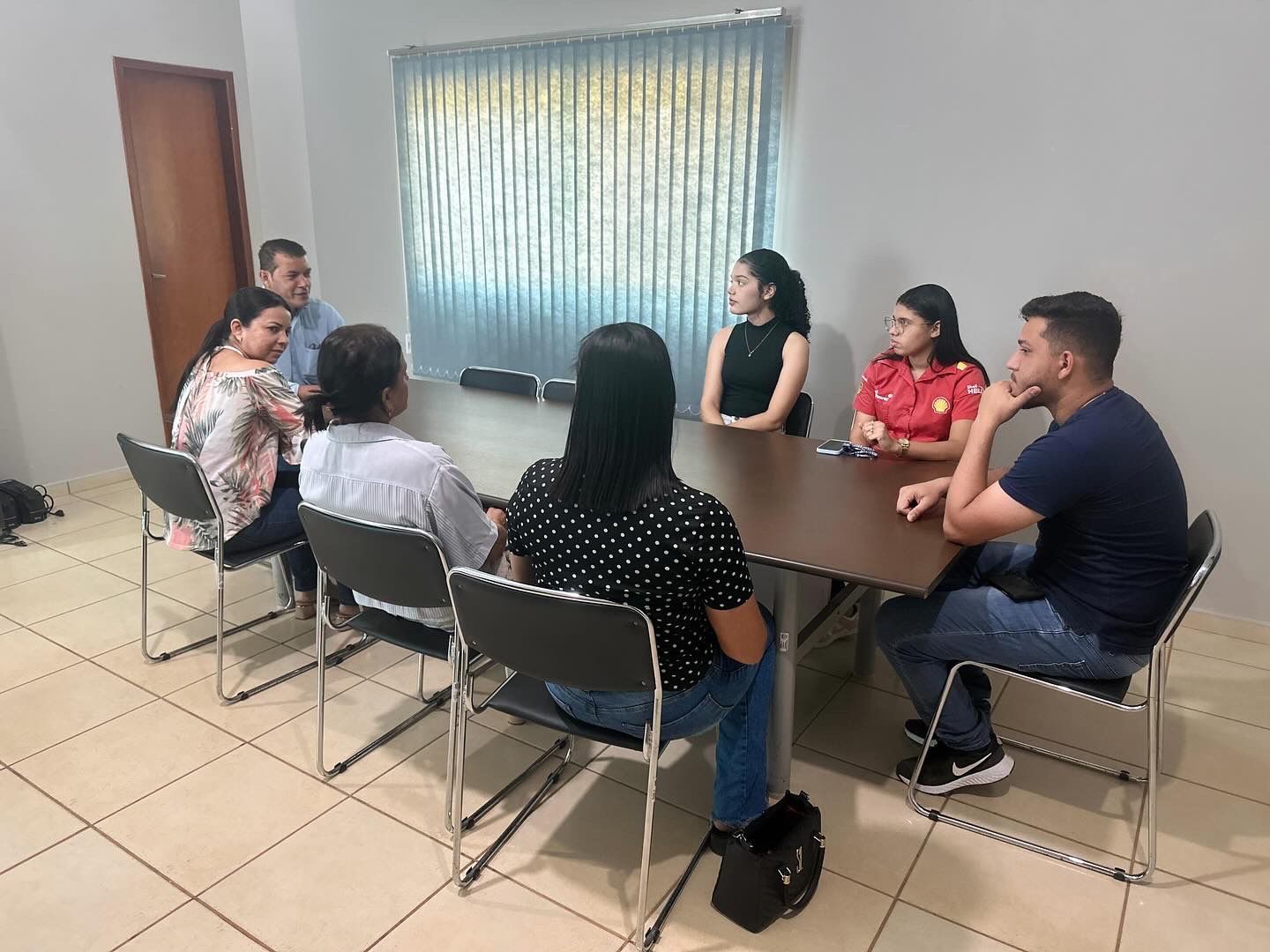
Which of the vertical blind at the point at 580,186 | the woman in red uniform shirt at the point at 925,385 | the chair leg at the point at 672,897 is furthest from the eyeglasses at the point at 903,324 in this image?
the chair leg at the point at 672,897

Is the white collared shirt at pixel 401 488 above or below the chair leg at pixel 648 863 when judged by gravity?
above

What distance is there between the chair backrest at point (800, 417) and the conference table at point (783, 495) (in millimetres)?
443

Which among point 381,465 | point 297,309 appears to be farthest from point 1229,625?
point 297,309

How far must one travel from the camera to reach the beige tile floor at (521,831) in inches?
73.3

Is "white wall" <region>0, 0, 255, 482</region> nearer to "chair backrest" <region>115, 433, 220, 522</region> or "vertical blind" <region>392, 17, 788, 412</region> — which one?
"vertical blind" <region>392, 17, 788, 412</region>

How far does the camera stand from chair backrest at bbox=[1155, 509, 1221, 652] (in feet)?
5.76

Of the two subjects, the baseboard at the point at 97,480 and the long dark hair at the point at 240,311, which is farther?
the baseboard at the point at 97,480

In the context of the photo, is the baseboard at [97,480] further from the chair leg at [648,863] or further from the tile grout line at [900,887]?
the tile grout line at [900,887]

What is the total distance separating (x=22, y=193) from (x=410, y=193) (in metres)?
1.85

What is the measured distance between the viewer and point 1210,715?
268 cm

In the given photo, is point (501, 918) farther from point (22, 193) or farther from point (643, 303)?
point (22, 193)

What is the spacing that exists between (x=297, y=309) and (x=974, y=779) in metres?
3.03

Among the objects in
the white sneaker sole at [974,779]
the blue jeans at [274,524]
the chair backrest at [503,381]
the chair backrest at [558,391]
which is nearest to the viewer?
the white sneaker sole at [974,779]

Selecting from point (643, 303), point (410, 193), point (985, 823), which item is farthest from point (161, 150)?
point (985, 823)
